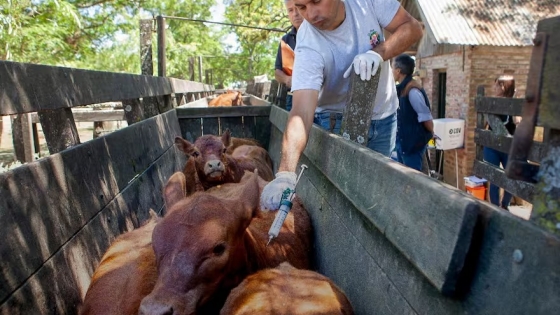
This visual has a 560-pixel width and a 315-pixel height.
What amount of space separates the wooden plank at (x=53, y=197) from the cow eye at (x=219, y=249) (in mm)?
877

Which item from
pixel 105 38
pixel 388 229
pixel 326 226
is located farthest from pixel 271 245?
pixel 105 38

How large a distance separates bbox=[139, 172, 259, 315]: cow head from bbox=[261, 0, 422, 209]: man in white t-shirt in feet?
2.38

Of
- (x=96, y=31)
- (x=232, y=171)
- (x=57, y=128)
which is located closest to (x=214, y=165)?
(x=232, y=171)

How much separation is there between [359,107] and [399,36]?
0.95 metres

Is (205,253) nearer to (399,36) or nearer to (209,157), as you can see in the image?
(399,36)

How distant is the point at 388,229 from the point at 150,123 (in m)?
4.27

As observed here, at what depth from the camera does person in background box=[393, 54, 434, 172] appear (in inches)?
324

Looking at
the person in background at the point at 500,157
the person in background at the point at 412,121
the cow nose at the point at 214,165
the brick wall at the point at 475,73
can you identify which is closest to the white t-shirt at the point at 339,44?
the cow nose at the point at 214,165

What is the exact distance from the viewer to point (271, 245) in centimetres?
348

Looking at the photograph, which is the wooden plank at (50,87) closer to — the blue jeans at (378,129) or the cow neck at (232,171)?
the cow neck at (232,171)

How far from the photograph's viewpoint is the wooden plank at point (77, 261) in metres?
2.37

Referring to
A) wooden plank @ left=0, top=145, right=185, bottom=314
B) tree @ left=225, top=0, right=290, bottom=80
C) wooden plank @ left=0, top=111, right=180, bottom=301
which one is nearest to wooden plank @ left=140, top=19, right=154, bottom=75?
wooden plank @ left=0, top=145, right=185, bottom=314

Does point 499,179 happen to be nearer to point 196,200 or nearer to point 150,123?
point 196,200

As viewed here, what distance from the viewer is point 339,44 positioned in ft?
13.9
